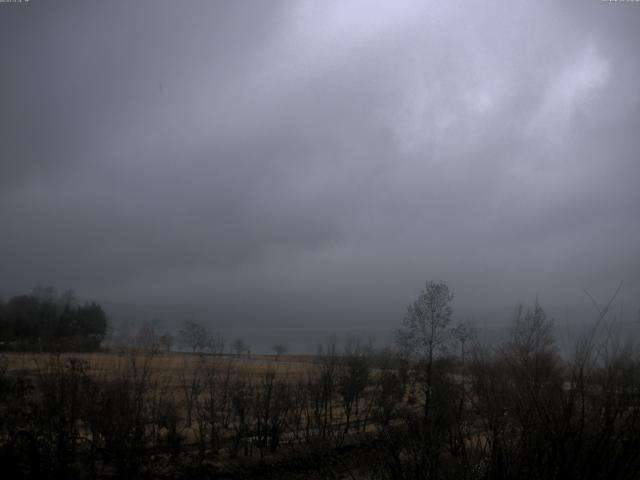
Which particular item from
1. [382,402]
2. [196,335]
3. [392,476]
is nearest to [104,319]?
[196,335]

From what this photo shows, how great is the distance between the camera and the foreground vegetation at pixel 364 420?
4.80 meters

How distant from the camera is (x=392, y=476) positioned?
498 centimetres

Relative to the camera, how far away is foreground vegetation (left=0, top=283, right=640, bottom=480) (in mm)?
4797

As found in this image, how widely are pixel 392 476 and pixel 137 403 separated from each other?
12.0 meters

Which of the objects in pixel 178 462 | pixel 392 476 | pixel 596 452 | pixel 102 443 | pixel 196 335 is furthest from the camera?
pixel 196 335

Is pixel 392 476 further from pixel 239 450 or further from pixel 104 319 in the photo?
pixel 104 319

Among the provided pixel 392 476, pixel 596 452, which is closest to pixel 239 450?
Result: pixel 392 476

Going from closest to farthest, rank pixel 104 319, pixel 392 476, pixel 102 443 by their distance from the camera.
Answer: pixel 392 476
pixel 102 443
pixel 104 319

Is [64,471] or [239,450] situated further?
[239,450]

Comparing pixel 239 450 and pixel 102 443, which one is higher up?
pixel 102 443

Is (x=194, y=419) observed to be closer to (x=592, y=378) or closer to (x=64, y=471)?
(x=64, y=471)

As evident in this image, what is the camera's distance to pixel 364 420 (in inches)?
691

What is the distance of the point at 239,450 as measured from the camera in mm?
18953

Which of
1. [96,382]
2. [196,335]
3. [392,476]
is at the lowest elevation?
[196,335]
